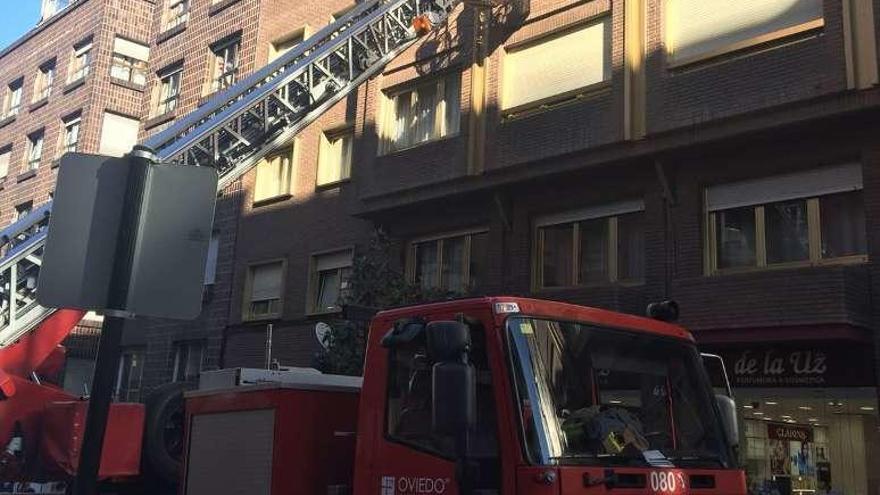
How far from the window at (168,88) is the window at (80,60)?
4703mm

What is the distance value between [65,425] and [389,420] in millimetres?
4628

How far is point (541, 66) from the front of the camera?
49.5 feet

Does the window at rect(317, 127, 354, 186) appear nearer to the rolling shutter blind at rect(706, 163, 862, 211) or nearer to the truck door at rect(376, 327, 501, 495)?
the rolling shutter blind at rect(706, 163, 862, 211)

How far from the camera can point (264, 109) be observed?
13969 millimetres

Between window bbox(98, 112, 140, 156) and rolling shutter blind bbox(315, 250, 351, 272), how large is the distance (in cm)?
1134

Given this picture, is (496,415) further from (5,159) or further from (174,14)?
(5,159)

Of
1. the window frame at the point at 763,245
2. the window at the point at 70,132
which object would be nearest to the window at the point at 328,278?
the window frame at the point at 763,245

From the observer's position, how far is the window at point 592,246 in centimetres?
1373

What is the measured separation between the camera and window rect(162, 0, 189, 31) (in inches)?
1020

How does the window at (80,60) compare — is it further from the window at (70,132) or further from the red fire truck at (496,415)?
the red fire truck at (496,415)

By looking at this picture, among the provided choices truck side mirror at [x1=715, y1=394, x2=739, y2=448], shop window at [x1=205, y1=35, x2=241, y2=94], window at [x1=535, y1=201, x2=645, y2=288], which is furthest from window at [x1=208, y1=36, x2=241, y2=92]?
truck side mirror at [x1=715, y1=394, x2=739, y2=448]

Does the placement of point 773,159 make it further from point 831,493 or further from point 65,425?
point 65,425

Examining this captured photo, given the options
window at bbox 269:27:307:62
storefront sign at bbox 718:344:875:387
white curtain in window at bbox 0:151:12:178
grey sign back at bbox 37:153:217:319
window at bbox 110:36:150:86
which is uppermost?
window at bbox 110:36:150:86

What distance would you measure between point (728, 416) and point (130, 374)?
20216mm
